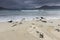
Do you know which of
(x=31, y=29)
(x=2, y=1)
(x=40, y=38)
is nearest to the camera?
(x=40, y=38)

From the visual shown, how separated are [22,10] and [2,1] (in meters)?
0.59

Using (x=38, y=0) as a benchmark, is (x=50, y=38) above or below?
below

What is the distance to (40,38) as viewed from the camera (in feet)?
6.40

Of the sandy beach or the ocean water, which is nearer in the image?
the sandy beach

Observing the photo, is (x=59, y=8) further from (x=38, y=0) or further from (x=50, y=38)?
(x=50, y=38)

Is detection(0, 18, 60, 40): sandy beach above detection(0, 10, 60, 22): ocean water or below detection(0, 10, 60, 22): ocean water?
below

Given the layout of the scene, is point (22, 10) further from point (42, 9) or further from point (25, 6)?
point (42, 9)

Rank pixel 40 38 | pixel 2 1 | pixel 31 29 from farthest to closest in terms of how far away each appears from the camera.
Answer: pixel 2 1 < pixel 31 29 < pixel 40 38

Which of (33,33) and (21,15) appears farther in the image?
(21,15)

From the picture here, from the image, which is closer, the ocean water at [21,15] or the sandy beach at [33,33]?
the sandy beach at [33,33]

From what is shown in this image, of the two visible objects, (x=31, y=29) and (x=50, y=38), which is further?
(x=31, y=29)

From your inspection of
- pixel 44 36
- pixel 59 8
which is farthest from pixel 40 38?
pixel 59 8

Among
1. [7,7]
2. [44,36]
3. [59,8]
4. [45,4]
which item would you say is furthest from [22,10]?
[44,36]

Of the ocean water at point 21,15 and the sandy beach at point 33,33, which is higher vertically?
the ocean water at point 21,15
